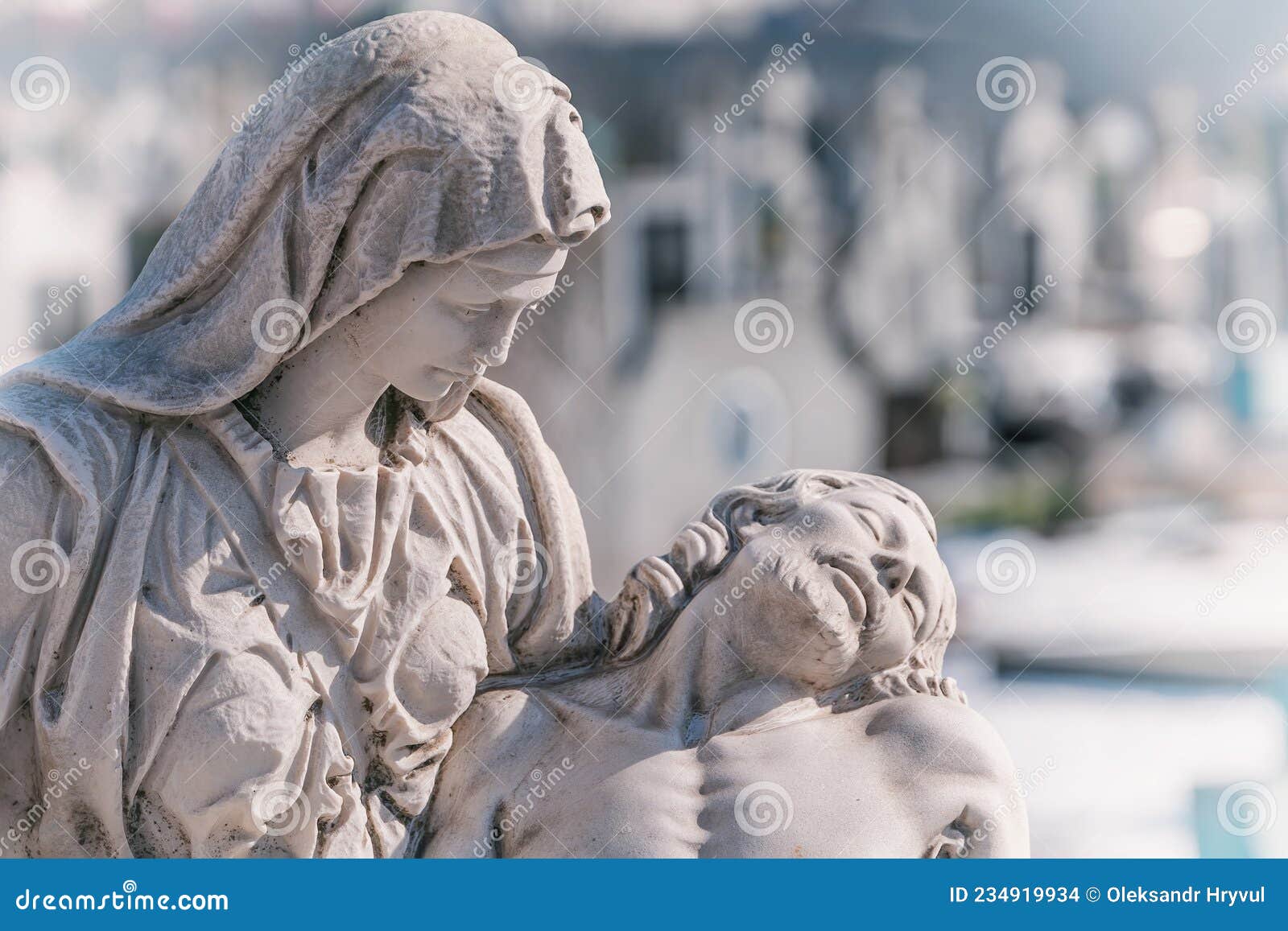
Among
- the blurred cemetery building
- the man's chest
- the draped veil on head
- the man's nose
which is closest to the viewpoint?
the draped veil on head

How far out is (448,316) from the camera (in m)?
2.83

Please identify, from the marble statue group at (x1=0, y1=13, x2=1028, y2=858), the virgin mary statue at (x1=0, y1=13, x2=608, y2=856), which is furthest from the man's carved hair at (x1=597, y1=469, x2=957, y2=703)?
the virgin mary statue at (x1=0, y1=13, x2=608, y2=856)

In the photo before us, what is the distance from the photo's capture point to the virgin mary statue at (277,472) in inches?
106

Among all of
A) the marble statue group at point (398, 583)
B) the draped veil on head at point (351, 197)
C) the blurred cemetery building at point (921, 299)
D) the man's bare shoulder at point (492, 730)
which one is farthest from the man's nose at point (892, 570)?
the blurred cemetery building at point (921, 299)

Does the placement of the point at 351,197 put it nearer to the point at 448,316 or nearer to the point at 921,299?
the point at 448,316

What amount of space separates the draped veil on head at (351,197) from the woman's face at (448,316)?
5cm

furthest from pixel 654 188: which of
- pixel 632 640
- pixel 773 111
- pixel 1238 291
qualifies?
pixel 632 640

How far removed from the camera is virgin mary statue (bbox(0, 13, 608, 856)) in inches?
106

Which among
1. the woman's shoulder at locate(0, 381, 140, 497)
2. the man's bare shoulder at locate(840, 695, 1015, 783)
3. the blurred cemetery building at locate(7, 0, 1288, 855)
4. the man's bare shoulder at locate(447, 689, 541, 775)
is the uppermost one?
the blurred cemetery building at locate(7, 0, 1288, 855)

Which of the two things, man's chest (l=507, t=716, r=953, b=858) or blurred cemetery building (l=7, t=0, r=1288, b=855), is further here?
blurred cemetery building (l=7, t=0, r=1288, b=855)

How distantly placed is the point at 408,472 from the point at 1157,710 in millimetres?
8558

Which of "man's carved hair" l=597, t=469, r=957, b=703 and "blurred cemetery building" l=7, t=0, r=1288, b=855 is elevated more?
"blurred cemetery building" l=7, t=0, r=1288, b=855

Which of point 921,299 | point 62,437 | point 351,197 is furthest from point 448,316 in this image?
point 921,299

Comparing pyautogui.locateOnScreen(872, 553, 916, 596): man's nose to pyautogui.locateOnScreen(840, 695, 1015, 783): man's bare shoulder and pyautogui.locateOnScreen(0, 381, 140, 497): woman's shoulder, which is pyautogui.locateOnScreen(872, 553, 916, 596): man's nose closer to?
pyautogui.locateOnScreen(840, 695, 1015, 783): man's bare shoulder
